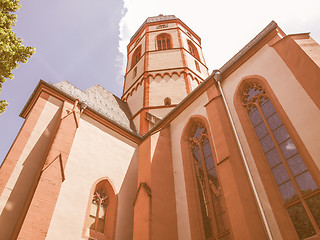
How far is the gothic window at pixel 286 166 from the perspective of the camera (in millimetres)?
5320

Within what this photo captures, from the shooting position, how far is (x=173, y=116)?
10719 mm

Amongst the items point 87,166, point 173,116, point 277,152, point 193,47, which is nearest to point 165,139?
point 173,116

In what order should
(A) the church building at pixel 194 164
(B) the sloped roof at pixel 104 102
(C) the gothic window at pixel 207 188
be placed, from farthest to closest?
1. (B) the sloped roof at pixel 104 102
2. (C) the gothic window at pixel 207 188
3. (A) the church building at pixel 194 164

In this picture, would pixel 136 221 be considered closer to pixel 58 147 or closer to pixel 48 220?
pixel 48 220

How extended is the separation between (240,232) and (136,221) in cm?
310

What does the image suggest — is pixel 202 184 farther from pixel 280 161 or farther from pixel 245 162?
pixel 280 161

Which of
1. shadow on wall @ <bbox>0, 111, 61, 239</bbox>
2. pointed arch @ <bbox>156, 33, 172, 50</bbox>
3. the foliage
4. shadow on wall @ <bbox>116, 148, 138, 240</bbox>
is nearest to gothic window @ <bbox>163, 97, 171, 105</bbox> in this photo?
shadow on wall @ <bbox>116, 148, 138, 240</bbox>

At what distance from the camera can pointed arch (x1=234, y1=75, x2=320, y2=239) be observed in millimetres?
5391

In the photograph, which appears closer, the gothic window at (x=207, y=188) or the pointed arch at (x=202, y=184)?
the gothic window at (x=207, y=188)

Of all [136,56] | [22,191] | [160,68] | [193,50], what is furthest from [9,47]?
[193,50]

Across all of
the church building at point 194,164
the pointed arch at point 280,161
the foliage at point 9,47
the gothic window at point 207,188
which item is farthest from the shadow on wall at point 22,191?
the pointed arch at point 280,161

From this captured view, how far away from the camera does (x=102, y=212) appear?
8.41 m

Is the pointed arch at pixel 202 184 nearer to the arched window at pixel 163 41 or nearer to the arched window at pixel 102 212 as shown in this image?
the arched window at pixel 102 212

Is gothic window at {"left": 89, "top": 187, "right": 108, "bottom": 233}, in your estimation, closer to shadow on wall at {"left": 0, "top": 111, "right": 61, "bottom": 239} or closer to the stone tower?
shadow on wall at {"left": 0, "top": 111, "right": 61, "bottom": 239}
